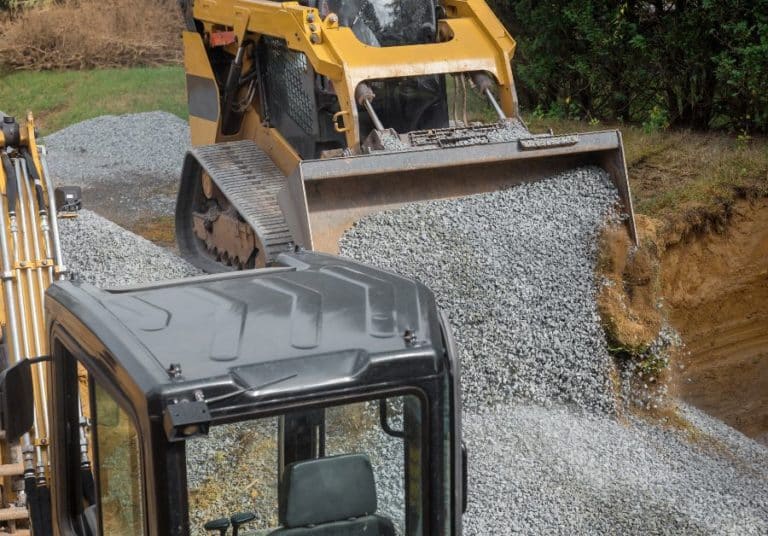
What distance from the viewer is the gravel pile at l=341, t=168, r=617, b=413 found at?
21.3 ft

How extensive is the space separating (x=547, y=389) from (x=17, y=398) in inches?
165

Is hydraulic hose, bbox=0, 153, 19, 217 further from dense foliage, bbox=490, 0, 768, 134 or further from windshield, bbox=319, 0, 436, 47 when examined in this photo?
dense foliage, bbox=490, 0, 768, 134

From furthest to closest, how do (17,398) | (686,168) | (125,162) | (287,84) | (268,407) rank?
(125,162), (686,168), (287,84), (17,398), (268,407)

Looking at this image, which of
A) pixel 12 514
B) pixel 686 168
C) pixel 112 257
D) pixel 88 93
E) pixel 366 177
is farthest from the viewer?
pixel 88 93

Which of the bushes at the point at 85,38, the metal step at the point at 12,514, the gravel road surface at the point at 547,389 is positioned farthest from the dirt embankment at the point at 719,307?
the bushes at the point at 85,38

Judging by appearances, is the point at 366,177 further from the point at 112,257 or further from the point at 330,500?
the point at 330,500

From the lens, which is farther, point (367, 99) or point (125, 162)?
point (125, 162)

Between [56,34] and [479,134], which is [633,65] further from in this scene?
[56,34]

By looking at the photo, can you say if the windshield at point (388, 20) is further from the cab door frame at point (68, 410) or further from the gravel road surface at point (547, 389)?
the cab door frame at point (68, 410)

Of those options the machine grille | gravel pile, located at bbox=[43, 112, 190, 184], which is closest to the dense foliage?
the machine grille

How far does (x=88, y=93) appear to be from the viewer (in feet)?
56.4

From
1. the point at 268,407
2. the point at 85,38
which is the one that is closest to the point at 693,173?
the point at 268,407

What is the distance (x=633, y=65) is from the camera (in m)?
11.0

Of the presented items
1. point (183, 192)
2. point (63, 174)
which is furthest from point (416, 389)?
point (63, 174)
